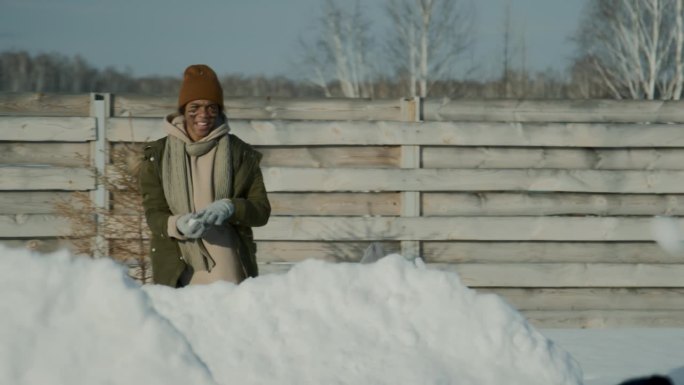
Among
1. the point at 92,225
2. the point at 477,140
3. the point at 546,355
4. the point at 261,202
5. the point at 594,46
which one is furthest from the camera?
the point at 594,46

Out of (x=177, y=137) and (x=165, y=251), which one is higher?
(x=177, y=137)

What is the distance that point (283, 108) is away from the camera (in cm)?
755

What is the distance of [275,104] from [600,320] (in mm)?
2957

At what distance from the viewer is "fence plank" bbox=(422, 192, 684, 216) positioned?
7645mm

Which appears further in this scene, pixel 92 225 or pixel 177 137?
pixel 92 225

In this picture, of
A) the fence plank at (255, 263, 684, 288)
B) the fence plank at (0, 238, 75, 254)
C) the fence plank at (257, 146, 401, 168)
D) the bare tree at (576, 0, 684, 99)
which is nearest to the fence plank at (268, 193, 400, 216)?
the fence plank at (257, 146, 401, 168)

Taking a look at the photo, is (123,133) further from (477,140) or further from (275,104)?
(477,140)

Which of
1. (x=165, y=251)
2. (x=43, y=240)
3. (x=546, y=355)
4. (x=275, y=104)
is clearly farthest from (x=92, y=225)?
(x=546, y=355)

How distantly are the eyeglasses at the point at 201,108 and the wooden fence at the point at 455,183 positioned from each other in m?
3.50

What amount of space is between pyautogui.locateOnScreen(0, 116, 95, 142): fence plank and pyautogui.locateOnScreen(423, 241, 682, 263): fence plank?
2641mm

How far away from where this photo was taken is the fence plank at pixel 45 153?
24.3 feet

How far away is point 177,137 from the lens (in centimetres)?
393

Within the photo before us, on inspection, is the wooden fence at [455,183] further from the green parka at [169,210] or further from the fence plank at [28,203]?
the green parka at [169,210]

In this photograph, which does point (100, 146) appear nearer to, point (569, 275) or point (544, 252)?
point (544, 252)
